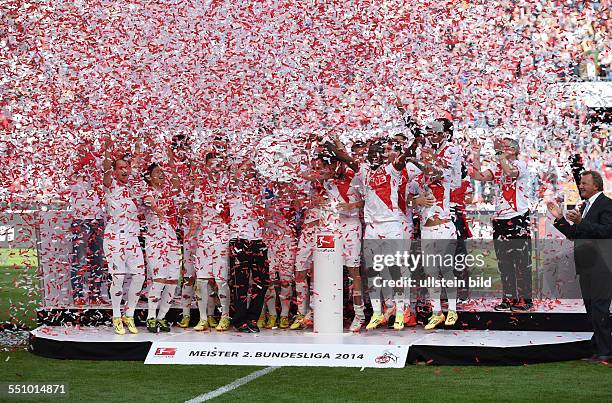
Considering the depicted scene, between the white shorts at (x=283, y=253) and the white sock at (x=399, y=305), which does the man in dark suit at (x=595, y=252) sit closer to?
the white sock at (x=399, y=305)

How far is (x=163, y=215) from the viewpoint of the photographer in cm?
1026

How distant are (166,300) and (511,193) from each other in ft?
11.4

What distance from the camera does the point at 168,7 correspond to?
948cm

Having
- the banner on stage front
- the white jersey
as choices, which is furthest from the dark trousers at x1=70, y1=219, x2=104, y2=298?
the white jersey

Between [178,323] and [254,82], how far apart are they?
2833mm

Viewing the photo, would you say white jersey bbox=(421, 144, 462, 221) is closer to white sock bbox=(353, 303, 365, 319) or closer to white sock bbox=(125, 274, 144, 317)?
white sock bbox=(353, 303, 365, 319)

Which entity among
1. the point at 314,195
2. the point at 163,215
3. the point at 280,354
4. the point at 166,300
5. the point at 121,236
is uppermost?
the point at 314,195

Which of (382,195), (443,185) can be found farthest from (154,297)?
(443,185)

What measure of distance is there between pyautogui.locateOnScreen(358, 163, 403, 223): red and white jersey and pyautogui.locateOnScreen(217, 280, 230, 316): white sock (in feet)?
4.96

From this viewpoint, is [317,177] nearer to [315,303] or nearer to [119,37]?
[315,303]

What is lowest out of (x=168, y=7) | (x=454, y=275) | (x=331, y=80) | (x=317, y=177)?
(x=454, y=275)

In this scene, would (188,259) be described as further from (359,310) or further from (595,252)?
(595,252)

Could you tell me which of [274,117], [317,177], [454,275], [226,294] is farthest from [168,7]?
[454,275]

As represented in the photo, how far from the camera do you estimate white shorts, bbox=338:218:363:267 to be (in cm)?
1031
